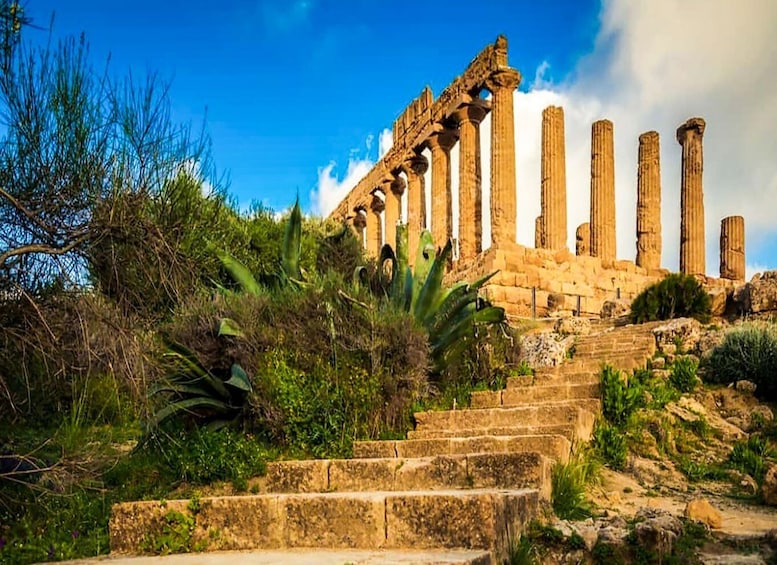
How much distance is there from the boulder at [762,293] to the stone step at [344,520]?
33.3 ft

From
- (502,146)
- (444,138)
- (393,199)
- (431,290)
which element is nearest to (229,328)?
(431,290)

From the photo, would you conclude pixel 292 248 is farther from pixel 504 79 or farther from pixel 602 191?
pixel 602 191

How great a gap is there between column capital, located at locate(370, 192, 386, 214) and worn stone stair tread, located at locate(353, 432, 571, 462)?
2922cm

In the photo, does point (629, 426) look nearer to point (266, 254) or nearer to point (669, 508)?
point (669, 508)

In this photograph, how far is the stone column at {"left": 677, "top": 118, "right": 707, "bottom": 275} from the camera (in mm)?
26828

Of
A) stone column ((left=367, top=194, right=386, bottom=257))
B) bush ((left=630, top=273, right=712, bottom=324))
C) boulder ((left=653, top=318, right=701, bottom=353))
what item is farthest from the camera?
stone column ((left=367, top=194, right=386, bottom=257))

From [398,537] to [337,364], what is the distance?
134 inches

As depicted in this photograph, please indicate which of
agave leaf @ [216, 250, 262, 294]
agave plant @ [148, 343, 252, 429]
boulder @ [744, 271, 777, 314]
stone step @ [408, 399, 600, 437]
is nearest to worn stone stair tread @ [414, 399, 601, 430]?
stone step @ [408, 399, 600, 437]

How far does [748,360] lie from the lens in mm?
9055

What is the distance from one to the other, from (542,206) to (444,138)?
471 cm

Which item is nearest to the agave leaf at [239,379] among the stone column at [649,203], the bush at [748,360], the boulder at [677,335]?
the bush at [748,360]

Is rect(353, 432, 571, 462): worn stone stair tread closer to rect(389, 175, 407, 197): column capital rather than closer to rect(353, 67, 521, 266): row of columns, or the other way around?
rect(353, 67, 521, 266): row of columns

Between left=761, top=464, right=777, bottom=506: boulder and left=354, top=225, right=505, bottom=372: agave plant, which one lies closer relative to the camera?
left=761, top=464, right=777, bottom=506: boulder

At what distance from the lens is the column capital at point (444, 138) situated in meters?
28.5
